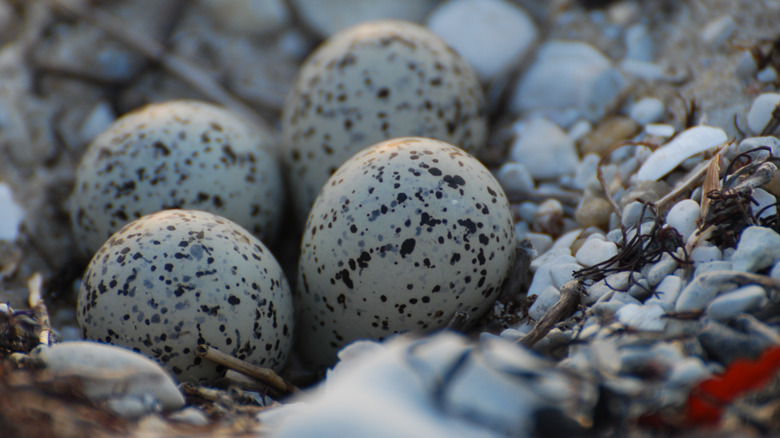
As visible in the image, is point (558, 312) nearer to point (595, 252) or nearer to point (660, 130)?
point (595, 252)

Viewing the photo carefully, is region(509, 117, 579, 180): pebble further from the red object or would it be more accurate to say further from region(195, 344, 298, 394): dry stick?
the red object

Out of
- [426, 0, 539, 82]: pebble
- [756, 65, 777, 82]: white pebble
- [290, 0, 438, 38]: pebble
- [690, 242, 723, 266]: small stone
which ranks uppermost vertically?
[290, 0, 438, 38]: pebble

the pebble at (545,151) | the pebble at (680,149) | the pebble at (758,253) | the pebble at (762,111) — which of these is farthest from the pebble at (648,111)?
the pebble at (758,253)

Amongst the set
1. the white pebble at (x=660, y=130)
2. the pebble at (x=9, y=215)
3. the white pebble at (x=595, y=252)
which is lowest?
the white pebble at (x=595, y=252)

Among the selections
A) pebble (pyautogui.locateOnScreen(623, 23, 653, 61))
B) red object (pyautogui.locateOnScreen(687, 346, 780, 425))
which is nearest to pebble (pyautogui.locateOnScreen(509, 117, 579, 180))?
pebble (pyautogui.locateOnScreen(623, 23, 653, 61))

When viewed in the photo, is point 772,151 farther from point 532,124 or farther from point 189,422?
point 189,422

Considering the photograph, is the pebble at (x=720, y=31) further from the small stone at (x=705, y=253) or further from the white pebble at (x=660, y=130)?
the small stone at (x=705, y=253)

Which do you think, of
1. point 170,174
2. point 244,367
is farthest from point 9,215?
point 244,367
